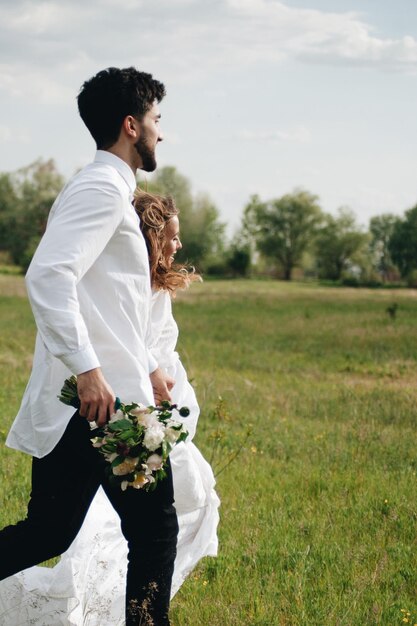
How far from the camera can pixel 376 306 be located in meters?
34.2

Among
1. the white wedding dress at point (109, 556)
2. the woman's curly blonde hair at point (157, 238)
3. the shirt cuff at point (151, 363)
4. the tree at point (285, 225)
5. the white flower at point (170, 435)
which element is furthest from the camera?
the tree at point (285, 225)

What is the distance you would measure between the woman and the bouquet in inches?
42.6

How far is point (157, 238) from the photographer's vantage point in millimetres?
4488

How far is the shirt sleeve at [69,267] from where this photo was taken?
319cm

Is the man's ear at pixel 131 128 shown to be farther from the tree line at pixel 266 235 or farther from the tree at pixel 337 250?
the tree at pixel 337 250

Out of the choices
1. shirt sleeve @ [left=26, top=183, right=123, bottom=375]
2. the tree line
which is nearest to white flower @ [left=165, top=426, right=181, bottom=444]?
shirt sleeve @ [left=26, top=183, right=123, bottom=375]

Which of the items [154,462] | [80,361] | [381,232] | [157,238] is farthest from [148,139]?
[381,232]

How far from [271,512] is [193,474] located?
1.79 m

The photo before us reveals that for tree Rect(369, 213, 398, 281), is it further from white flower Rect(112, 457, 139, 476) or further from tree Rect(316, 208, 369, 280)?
white flower Rect(112, 457, 139, 476)

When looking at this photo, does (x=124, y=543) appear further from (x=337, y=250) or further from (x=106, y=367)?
(x=337, y=250)

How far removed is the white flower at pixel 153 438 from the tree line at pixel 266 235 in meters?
74.2

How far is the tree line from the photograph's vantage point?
277ft

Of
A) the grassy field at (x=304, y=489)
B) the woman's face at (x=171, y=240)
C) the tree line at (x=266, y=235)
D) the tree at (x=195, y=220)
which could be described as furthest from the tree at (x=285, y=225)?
the woman's face at (x=171, y=240)

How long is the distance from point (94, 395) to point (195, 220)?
311ft
